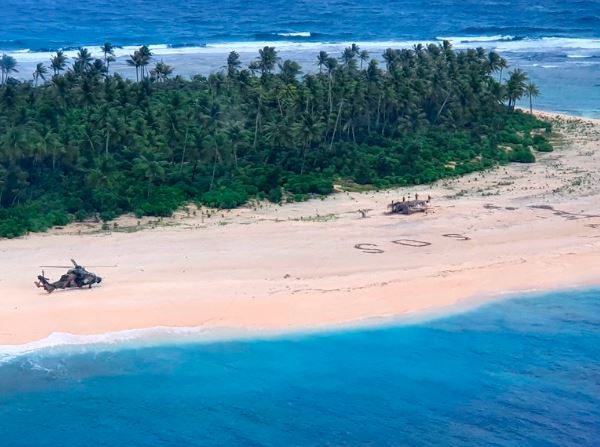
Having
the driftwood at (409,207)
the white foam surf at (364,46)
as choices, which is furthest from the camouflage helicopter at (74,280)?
the white foam surf at (364,46)

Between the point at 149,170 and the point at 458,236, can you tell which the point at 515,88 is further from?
the point at 149,170

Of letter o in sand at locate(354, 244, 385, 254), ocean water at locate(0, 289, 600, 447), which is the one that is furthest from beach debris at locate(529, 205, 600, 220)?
ocean water at locate(0, 289, 600, 447)

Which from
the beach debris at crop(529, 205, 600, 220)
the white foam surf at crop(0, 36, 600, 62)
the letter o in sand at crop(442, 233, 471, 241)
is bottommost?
the letter o in sand at crop(442, 233, 471, 241)

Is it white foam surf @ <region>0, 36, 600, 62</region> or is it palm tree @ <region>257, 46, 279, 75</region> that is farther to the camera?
white foam surf @ <region>0, 36, 600, 62</region>

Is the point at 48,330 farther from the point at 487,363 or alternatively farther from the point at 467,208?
the point at 467,208

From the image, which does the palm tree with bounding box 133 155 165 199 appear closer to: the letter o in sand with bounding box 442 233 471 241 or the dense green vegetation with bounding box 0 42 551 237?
the dense green vegetation with bounding box 0 42 551 237

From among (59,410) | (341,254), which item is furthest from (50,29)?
(59,410)

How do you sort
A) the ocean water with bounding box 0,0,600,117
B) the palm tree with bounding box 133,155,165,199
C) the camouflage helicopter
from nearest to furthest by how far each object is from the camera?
the camouflage helicopter, the palm tree with bounding box 133,155,165,199, the ocean water with bounding box 0,0,600,117
